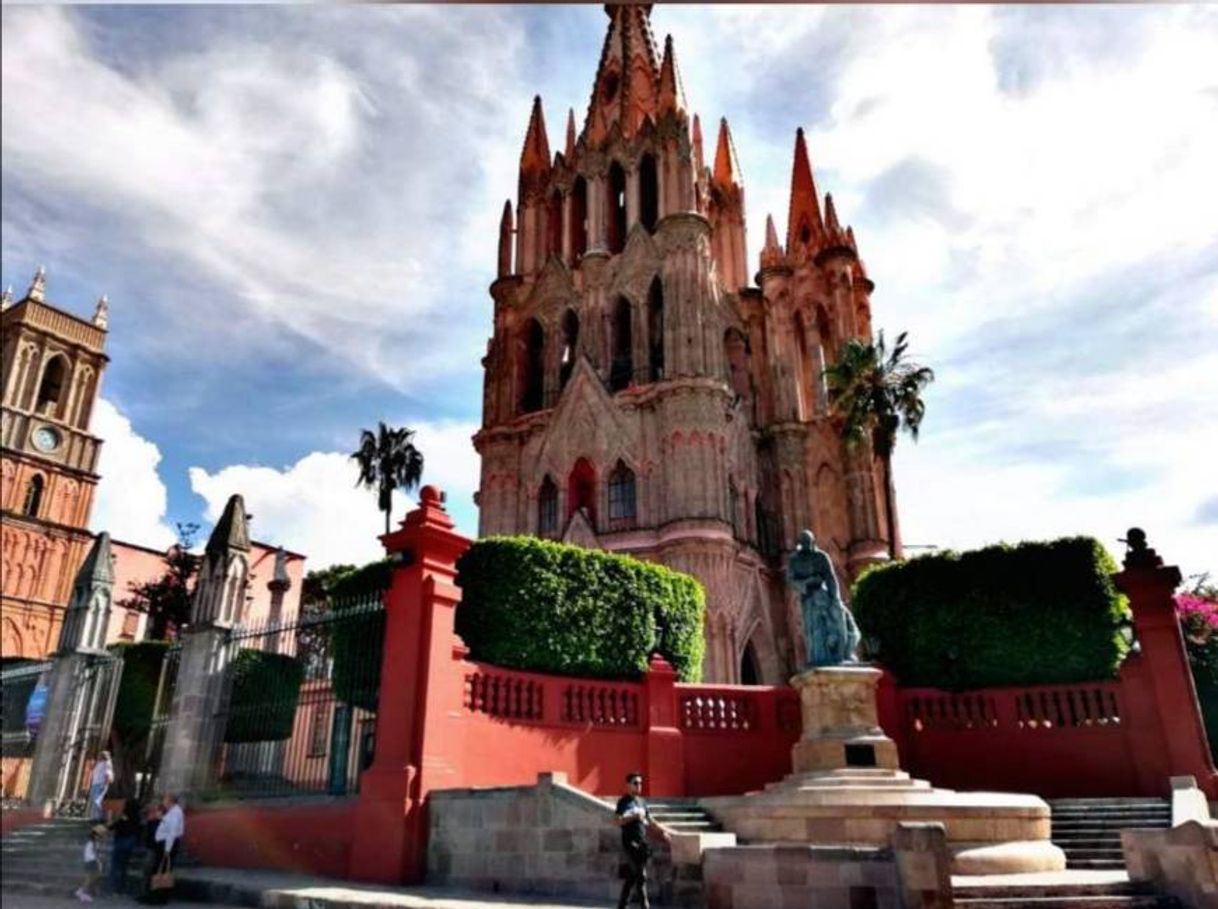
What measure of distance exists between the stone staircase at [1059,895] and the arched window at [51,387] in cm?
4347

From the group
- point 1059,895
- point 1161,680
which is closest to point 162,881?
point 1059,895

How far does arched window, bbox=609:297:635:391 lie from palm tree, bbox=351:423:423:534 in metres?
10.6

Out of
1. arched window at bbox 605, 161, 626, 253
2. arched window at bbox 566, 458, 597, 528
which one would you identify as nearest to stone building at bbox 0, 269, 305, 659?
arched window at bbox 566, 458, 597, 528

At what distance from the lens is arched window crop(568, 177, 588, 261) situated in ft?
123

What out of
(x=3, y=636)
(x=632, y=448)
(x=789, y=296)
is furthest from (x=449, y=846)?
(x=3, y=636)

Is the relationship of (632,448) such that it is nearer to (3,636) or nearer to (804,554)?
(804,554)

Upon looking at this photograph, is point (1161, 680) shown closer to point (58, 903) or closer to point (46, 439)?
point (58, 903)

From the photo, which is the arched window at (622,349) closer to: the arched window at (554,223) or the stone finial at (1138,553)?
the arched window at (554,223)

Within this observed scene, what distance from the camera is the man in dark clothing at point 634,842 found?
7861mm

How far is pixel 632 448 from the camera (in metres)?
31.0

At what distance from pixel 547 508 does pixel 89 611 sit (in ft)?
57.7

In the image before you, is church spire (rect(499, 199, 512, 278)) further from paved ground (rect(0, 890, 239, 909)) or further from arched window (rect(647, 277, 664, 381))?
paved ground (rect(0, 890, 239, 909))

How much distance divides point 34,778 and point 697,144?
106 ft

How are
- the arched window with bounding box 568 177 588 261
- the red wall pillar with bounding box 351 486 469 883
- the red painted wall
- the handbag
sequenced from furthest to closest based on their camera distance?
1. the arched window with bounding box 568 177 588 261
2. the red painted wall
3. the red wall pillar with bounding box 351 486 469 883
4. the handbag
